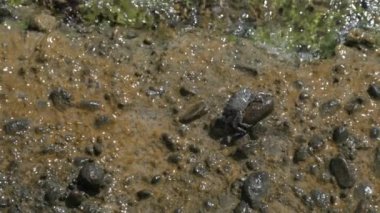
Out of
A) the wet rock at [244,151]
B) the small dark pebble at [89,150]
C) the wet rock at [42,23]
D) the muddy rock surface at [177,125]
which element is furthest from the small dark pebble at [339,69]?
the wet rock at [42,23]

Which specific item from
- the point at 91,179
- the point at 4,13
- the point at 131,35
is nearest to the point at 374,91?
the point at 131,35

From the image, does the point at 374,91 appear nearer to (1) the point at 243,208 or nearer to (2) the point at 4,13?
(1) the point at 243,208

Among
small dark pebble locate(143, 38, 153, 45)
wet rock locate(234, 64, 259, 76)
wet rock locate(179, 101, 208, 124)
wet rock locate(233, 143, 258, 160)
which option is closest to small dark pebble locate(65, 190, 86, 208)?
wet rock locate(179, 101, 208, 124)

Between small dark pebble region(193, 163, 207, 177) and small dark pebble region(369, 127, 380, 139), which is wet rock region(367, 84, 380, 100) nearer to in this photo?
small dark pebble region(369, 127, 380, 139)

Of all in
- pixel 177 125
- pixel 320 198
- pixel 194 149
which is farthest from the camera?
pixel 177 125

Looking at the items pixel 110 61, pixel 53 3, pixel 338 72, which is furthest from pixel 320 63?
pixel 53 3

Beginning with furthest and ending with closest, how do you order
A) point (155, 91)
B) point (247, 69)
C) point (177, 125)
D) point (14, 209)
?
point (247, 69) → point (155, 91) → point (177, 125) → point (14, 209)
